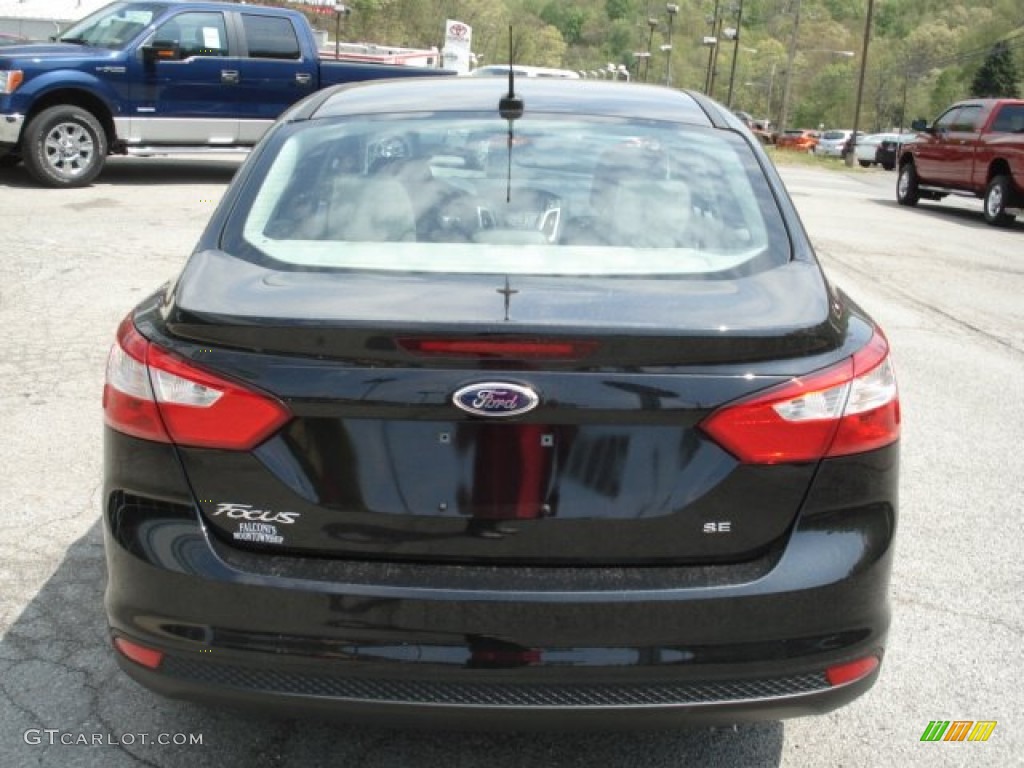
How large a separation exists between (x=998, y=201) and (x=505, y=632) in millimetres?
17378

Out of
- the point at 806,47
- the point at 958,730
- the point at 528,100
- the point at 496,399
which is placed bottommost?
the point at 958,730

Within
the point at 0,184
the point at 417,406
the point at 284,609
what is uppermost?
the point at 417,406

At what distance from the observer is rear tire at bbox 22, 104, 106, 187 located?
1285cm

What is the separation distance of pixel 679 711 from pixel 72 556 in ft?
8.39

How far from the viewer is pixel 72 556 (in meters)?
4.10

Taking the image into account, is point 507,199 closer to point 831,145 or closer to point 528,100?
point 528,100

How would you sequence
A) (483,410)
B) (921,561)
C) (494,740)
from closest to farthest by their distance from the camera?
(483,410), (494,740), (921,561)

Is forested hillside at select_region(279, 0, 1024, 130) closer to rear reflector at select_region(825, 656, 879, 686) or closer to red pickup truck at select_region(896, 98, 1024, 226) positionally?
red pickup truck at select_region(896, 98, 1024, 226)

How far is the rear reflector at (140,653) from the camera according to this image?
2.51 meters

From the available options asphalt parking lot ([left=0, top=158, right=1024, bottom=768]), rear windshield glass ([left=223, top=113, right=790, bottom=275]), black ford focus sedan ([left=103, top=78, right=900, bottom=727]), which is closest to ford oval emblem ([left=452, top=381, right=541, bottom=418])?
black ford focus sedan ([left=103, top=78, right=900, bottom=727])

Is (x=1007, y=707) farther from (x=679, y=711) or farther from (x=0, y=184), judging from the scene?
(x=0, y=184)

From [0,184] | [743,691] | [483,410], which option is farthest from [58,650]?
[0,184]

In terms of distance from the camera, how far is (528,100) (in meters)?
3.61

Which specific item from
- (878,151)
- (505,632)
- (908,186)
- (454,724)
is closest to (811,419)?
(505,632)
